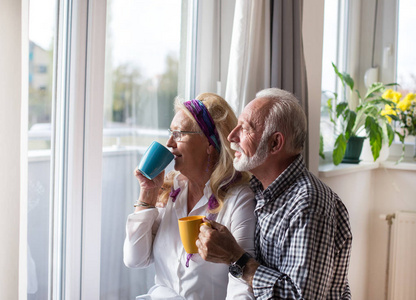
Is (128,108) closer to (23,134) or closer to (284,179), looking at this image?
(23,134)

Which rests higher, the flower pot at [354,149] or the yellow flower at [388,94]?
the yellow flower at [388,94]

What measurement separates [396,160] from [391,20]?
0.99 m

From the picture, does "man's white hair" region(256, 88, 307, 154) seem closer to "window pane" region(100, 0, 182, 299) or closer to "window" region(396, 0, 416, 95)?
"window pane" region(100, 0, 182, 299)

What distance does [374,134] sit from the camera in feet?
9.49

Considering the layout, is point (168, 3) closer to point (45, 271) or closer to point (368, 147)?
point (45, 271)

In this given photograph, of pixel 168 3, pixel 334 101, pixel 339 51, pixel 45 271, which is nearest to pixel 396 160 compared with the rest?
pixel 334 101

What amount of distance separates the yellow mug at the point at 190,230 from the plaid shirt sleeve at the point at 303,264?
0.65ft

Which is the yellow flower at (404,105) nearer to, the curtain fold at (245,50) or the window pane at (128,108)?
the curtain fold at (245,50)

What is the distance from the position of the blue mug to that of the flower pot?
6.10 ft

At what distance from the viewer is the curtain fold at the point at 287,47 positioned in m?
2.12

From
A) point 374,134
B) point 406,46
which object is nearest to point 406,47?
point 406,46

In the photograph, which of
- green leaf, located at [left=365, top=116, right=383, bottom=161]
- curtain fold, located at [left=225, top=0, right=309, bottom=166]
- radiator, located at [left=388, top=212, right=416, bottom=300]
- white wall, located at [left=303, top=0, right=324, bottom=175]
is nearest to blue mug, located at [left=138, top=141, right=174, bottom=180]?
curtain fold, located at [left=225, top=0, right=309, bottom=166]

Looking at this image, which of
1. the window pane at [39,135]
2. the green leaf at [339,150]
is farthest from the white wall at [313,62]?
the window pane at [39,135]

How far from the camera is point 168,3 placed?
2047 mm
